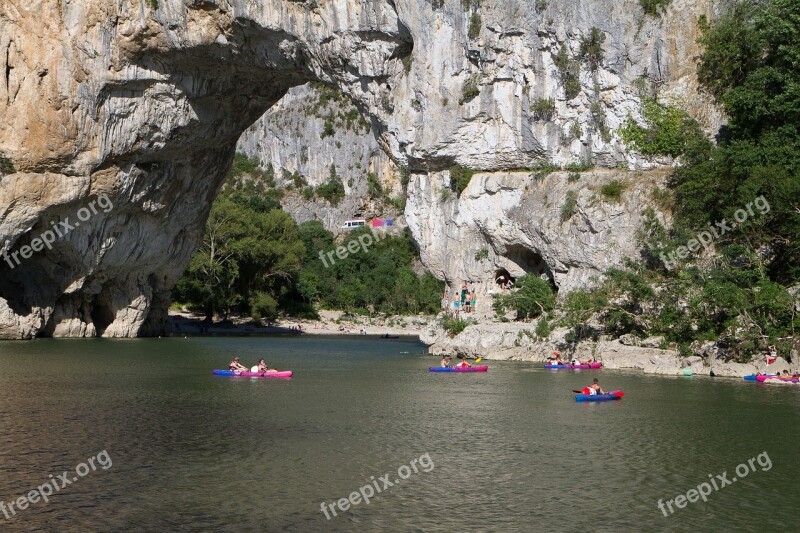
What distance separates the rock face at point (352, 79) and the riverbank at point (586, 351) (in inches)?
135

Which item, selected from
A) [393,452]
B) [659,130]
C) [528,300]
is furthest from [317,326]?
[393,452]

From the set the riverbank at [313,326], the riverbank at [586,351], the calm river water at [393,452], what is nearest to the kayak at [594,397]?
the calm river water at [393,452]

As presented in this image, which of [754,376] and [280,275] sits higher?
[280,275]

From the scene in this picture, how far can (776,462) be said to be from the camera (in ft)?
49.5

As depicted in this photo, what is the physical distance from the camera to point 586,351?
31938 millimetres

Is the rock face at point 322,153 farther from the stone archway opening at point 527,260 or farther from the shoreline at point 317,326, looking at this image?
the stone archway opening at point 527,260

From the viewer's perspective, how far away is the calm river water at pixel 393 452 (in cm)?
1176

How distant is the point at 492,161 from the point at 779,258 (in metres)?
12.2

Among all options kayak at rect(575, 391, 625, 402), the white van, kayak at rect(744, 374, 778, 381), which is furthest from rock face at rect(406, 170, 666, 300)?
the white van

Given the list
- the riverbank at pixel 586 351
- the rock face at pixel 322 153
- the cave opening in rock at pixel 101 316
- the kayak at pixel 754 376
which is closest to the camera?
the kayak at pixel 754 376

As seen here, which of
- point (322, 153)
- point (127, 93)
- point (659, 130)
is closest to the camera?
point (659, 130)

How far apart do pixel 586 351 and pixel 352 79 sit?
14104 mm

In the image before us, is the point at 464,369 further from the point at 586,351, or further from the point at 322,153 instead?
the point at 322,153

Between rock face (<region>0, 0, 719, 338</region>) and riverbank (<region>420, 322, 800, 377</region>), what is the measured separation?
11.2 ft
